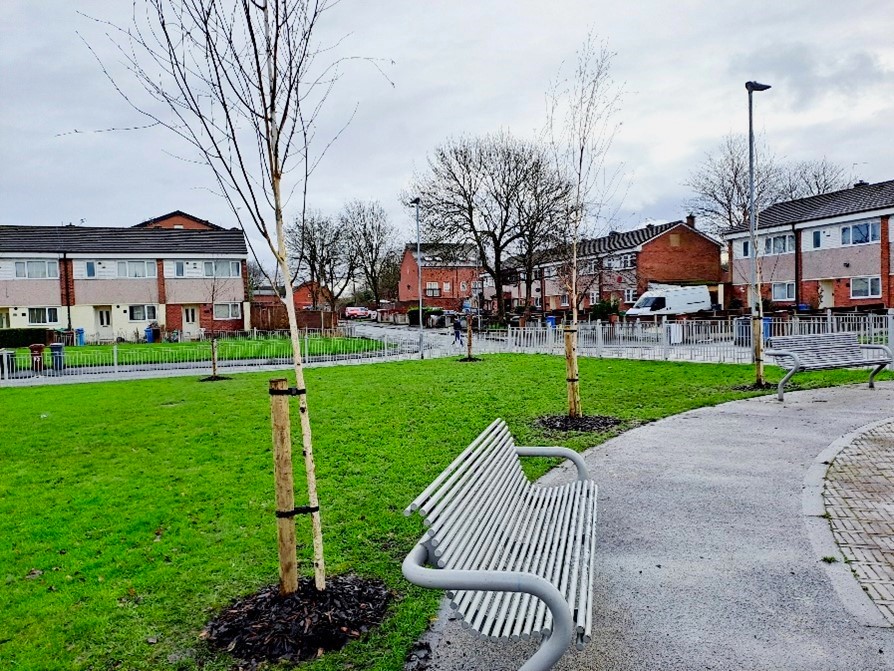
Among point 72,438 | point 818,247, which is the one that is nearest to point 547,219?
point 818,247

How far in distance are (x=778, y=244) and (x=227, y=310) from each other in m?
37.0

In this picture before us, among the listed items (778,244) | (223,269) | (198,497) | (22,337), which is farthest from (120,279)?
(778,244)

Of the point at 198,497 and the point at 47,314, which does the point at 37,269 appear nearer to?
the point at 47,314

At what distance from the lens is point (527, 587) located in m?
2.84

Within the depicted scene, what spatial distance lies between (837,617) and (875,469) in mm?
3711

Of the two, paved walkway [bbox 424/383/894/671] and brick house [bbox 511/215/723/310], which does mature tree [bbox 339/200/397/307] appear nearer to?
brick house [bbox 511/215/723/310]

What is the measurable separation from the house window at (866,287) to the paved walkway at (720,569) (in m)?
33.5

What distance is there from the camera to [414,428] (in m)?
9.84

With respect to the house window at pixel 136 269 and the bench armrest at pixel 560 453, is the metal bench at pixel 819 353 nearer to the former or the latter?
the bench armrest at pixel 560 453

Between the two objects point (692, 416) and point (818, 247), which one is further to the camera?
point (818, 247)

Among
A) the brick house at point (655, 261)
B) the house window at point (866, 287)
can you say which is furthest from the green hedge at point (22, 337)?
the house window at point (866, 287)

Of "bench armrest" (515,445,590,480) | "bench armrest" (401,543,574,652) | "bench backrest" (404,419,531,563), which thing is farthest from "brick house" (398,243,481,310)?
"bench armrest" (401,543,574,652)

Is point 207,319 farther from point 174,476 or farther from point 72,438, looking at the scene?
point 174,476

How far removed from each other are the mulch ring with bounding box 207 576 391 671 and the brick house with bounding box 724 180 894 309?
34675 millimetres
